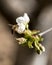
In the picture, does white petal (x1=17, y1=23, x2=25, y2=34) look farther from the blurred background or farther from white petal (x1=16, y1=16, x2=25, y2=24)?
the blurred background

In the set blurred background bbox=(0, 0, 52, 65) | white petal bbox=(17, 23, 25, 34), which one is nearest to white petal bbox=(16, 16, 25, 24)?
white petal bbox=(17, 23, 25, 34)

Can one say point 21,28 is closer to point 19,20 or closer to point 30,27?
point 19,20

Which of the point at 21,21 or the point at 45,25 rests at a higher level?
the point at 45,25

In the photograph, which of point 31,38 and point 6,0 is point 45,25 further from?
point 31,38

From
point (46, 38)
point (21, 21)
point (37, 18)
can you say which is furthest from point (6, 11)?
point (21, 21)

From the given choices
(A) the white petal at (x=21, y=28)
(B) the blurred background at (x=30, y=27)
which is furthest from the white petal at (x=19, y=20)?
(B) the blurred background at (x=30, y=27)

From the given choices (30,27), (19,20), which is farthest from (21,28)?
(30,27)

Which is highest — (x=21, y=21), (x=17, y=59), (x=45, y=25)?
(x=45, y=25)

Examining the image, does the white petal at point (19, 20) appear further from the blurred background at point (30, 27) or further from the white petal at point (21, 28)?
the blurred background at point (30, 27)
